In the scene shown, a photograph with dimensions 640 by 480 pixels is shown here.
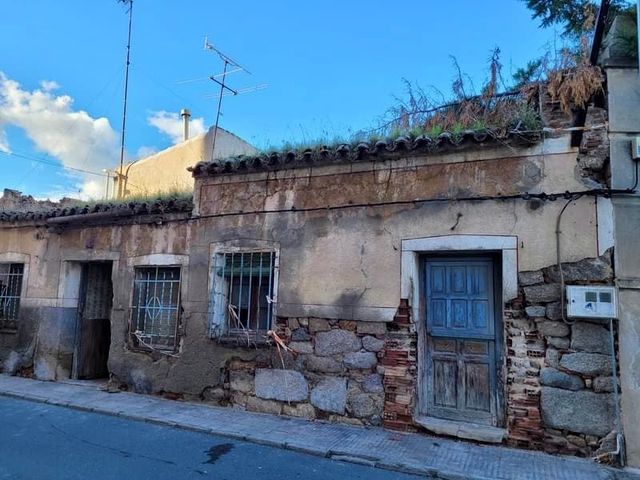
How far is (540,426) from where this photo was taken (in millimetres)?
4914

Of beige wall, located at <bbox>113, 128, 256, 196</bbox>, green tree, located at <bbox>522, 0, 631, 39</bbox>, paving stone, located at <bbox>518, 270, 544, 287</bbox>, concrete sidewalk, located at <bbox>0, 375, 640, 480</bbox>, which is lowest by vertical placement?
concrete sidewalk, located at <bbox>0, 375, 640, 480</bbox>

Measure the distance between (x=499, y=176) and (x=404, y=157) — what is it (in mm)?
1184

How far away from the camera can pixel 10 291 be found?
933 cm

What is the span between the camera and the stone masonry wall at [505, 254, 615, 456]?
15.5 ft

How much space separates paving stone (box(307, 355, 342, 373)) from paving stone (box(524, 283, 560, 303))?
241 cm

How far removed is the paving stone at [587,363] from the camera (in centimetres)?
473


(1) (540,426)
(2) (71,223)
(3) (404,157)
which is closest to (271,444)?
(1) (540,426)

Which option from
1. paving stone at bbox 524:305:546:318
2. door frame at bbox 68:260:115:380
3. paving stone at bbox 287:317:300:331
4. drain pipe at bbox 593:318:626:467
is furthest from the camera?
door frame at bbox 68:260:115:380

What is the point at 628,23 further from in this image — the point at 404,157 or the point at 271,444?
the point at 271,444

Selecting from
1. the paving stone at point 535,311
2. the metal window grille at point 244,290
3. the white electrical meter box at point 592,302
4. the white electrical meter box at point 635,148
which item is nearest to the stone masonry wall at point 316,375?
the metal window grille at point 244,290

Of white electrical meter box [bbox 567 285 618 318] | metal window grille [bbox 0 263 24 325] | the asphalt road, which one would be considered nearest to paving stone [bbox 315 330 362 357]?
the asphalt road

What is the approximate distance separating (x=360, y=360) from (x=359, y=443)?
3.36ft

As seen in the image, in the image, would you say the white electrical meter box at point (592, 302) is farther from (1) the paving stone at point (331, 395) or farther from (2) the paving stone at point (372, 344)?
(1) the paving stone at point (331, 395)

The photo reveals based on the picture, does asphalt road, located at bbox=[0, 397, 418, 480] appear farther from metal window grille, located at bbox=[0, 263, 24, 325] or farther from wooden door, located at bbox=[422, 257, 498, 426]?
metal window grille, located at bbox=[0, 263, 24, 325]
